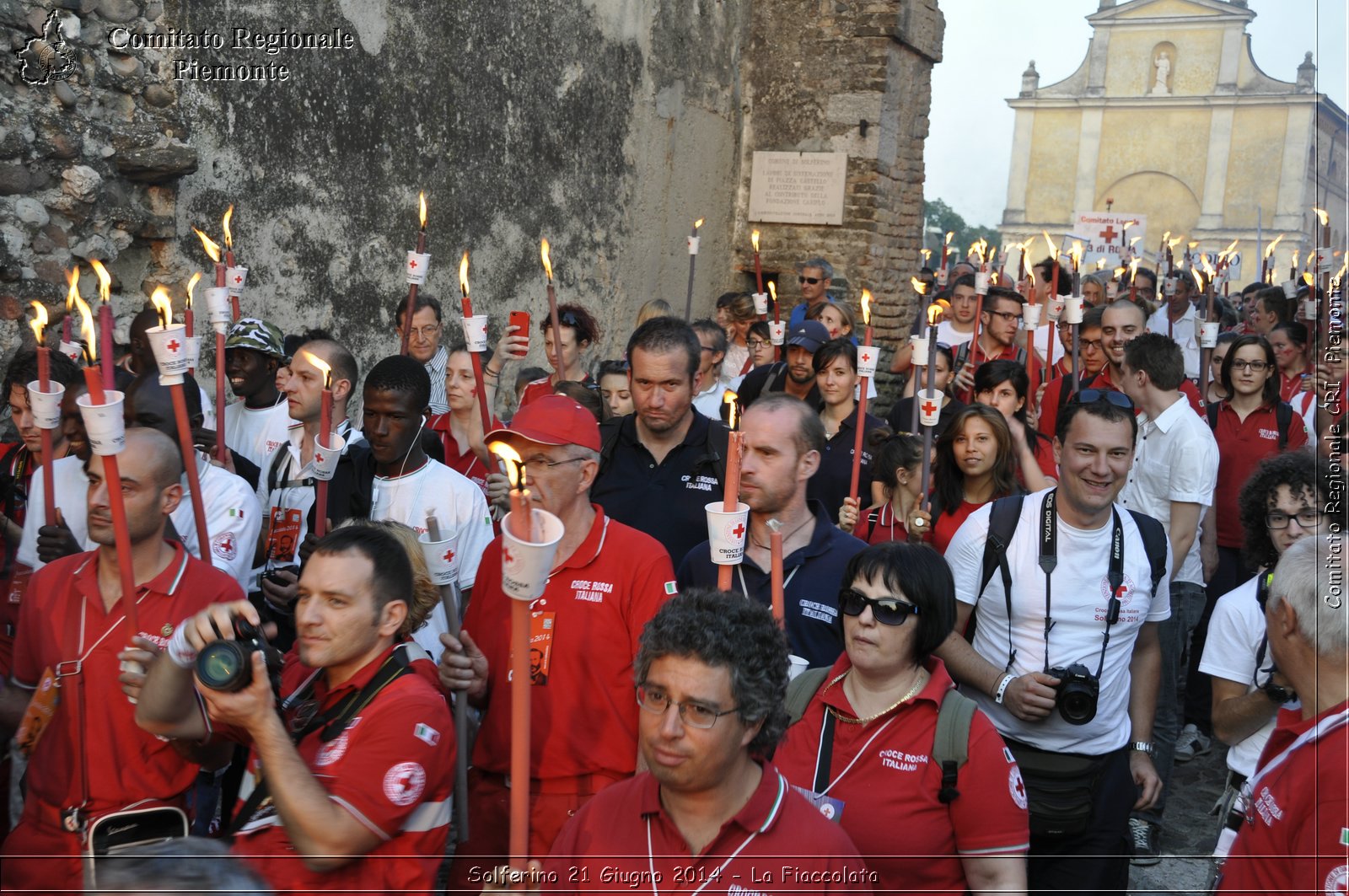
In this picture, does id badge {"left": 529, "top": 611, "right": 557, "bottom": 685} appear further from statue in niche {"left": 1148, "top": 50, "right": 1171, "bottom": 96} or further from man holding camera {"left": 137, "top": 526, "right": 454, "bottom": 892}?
statue in niche {"left": 1148, "top": 50, "right": 1171, "bottom": 96}

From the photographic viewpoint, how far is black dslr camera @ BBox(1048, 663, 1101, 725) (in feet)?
12.7

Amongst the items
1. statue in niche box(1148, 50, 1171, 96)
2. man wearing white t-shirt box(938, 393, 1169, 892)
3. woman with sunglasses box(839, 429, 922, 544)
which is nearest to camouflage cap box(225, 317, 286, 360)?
woman with sunglasses box(839, 429, 922, 544)

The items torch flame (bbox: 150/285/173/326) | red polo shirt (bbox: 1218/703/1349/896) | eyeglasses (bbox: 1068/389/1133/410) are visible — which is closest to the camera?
red polo shirt (bbox: 1218/703/1349/896)

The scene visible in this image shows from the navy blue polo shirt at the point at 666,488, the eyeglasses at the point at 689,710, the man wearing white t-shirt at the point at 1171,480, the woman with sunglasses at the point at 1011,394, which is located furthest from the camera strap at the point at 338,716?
the woman with sunglasses at the point at 1011,394

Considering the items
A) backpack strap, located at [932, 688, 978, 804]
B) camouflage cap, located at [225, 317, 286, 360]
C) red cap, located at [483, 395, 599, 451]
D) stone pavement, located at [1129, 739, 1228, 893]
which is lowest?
stone pavement, located at [1129, 739, 1228, 893]

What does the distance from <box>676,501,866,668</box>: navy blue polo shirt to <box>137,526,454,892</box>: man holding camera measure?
0.98 metres

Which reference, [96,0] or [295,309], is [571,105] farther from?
[96,0]

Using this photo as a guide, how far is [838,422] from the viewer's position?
6.55 m

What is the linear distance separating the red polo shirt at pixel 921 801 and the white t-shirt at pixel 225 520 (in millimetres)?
2135

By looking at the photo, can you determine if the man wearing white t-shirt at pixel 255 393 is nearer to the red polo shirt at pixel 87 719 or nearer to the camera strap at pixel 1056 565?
the red polo shirt at pixel 87 719

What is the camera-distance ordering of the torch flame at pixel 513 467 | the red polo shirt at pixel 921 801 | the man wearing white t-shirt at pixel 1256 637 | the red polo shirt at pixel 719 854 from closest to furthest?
the torch flame at pixel 513 467
the red polo shirt at pixel 719 854
the red polo shirt at pixel 921 801
the man wearing white t-shirt at pixel 1256 637

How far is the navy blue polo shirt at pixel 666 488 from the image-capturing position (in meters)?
4.89

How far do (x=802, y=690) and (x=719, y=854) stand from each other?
83 cm

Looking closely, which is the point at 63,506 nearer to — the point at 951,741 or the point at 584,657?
the point at 584,657
